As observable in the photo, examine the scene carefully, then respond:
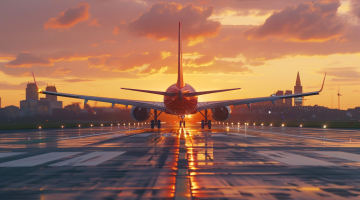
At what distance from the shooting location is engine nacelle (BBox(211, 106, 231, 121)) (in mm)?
44469

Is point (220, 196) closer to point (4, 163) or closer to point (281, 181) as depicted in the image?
point (281, 181)

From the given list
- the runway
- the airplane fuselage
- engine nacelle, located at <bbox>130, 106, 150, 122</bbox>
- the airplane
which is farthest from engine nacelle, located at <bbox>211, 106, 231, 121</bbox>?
the runway

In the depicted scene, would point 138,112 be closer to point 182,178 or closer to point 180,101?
point 180,101

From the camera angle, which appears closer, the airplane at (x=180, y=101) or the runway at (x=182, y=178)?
the runway at (x=182, y=178)

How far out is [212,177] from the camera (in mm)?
10203

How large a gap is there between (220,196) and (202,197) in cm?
44

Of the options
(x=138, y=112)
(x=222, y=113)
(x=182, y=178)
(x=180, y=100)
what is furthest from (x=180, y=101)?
(x=182, y=178)

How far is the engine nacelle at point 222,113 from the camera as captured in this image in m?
44.5

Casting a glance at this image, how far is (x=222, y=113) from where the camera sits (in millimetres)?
44938

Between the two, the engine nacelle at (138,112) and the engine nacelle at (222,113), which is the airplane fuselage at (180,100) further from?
the engine nacelle at (222,113)

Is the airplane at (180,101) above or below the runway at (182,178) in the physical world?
above

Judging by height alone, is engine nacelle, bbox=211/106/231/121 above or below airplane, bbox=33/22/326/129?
below

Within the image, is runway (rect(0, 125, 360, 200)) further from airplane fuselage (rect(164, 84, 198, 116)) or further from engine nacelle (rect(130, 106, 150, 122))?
engine nacelle (rect(130, 106, 150, 122))

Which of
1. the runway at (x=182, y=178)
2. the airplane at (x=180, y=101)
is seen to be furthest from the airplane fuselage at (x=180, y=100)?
the runway at (x=182, y=178)
